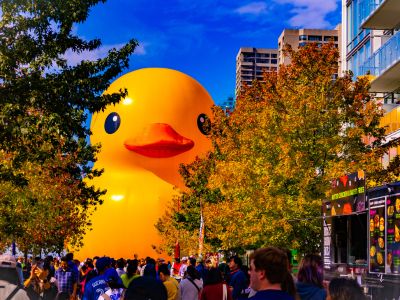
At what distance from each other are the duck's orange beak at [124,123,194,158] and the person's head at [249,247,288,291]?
100 feet

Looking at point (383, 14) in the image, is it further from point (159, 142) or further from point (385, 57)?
point (159, 142)

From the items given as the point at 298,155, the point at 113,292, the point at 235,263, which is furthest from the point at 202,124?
the point at 113,292

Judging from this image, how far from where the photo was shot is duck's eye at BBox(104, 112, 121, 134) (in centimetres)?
3766

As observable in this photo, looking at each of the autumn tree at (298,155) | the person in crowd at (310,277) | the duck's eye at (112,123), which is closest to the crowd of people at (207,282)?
the person in crowd at (310,277)

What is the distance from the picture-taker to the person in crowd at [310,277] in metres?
6.75

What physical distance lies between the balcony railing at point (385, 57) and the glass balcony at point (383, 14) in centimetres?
121

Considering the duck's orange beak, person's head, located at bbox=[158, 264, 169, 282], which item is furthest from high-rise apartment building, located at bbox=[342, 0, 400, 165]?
person's head, located at bbox=[158, 264, 169, 282]

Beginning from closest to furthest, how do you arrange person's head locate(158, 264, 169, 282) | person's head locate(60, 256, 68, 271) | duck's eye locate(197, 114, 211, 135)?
1. person's head locate(158, 264, 169, 282)
2. person's head locate(60, 256, 68, 271)
3. duck's eye locate(197, 114, 211, 135)

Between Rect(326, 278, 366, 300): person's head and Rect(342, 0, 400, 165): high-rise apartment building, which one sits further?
Rect(342, 0, 400, 165): high-rise apartment building

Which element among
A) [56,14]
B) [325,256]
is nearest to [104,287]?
[56,14]

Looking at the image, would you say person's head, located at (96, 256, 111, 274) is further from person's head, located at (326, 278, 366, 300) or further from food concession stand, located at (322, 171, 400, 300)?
person's head, located at (326, 278, 366, 300)

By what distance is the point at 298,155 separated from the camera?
22922mm

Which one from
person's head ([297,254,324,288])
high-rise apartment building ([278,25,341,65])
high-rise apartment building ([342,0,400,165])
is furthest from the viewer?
high-rise apartment building ([278,25,341,65])

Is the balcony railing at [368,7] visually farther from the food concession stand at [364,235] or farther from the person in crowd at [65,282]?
the person in crowd at [65,282]
